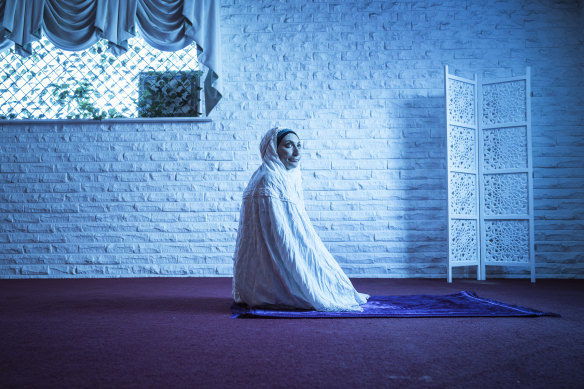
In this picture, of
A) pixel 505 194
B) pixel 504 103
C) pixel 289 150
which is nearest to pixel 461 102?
pixel 504 103

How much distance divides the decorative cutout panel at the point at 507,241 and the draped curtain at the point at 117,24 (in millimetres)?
3230

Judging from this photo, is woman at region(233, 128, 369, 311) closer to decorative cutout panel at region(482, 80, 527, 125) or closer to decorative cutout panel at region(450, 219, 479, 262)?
decorative cutout panel at region(450, 219, 479, 262)

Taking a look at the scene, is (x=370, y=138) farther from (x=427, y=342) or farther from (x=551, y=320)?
(x=427, y=342)

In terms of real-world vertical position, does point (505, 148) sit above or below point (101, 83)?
below

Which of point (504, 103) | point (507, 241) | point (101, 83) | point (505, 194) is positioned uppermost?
point (101, 83)

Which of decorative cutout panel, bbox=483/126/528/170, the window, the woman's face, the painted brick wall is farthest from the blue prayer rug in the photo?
the window

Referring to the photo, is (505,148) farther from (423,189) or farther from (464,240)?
(464,240)

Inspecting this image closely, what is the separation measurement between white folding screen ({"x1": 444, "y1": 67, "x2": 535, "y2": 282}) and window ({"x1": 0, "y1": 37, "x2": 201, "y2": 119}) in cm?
289

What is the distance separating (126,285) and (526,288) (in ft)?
11.6

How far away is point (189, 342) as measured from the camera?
1.74m

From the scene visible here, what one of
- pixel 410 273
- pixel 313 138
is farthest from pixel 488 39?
pixel 410 273

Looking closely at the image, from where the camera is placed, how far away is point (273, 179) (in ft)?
8.72

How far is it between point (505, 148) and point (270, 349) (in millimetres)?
3849

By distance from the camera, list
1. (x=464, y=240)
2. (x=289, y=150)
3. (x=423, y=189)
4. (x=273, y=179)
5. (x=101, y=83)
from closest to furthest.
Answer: (x=273, y=179) → (x=289, y=150) → (x=464, y=240) → (x=423, y=189) → (x=101, y=83)
